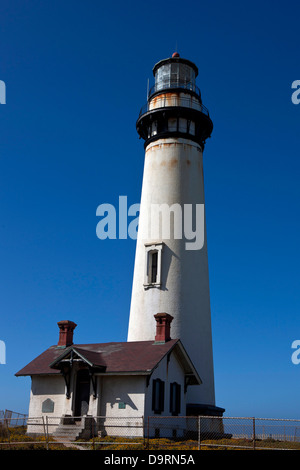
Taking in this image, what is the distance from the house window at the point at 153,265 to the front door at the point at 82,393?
6622 millimetres

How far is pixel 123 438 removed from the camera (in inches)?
922

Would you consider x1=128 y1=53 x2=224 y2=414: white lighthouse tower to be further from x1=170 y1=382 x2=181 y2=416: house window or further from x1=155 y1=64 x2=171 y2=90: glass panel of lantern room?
x1=170 y1=382 x2=181 y2=416: house window

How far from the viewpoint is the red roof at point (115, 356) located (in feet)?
82.9

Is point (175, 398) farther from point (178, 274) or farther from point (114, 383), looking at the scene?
point (178, 274)

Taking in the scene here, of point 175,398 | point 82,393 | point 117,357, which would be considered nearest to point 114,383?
point 117,357

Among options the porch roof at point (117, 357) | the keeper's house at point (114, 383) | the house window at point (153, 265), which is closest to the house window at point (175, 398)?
the keeper's house at point (114, 383)

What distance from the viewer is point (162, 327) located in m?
27.8

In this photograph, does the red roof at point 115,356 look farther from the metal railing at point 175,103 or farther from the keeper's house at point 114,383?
the metal railing at point 175,103

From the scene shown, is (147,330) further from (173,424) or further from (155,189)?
(155,189)

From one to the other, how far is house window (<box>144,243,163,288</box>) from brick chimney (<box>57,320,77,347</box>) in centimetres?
470

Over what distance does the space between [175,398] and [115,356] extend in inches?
144

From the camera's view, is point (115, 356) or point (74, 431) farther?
point (115, 356)

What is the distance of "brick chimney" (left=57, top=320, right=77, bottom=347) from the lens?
97.0ft

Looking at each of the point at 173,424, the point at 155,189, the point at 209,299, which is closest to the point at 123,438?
the point at 173,424
